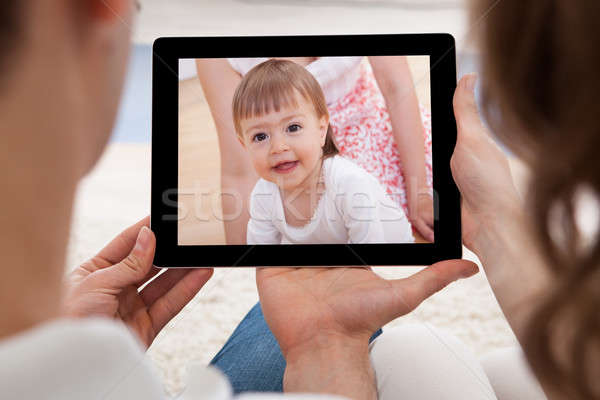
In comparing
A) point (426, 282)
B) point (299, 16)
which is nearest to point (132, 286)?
point (426, 282)

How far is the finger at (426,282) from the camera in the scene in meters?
0.66

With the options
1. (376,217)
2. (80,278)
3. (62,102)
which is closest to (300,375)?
(376,217)

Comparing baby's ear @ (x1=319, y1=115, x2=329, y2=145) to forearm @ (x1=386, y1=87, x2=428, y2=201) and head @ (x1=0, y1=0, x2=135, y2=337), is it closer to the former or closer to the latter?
forearm @ (x1=386, y1=87, x2=428, y2=201)

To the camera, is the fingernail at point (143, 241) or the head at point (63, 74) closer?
the head at point (63, 74)

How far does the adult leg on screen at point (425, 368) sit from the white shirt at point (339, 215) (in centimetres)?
14

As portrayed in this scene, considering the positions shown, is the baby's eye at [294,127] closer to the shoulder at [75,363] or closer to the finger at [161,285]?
the finger at [161,285]

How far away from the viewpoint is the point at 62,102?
27 centimetres

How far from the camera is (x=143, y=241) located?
66cm

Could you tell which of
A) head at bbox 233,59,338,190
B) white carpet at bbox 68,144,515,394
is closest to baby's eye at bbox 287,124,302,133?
head at bbox 233,59,338,190

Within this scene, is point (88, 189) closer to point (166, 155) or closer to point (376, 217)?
point (166, 155)

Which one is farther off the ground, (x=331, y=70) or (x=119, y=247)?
(x=331, y=70)

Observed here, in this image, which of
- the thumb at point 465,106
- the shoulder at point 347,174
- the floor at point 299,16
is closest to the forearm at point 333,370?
the shoulder at point 347,174

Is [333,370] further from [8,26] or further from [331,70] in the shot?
[8,26]

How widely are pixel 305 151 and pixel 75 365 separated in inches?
18.9
